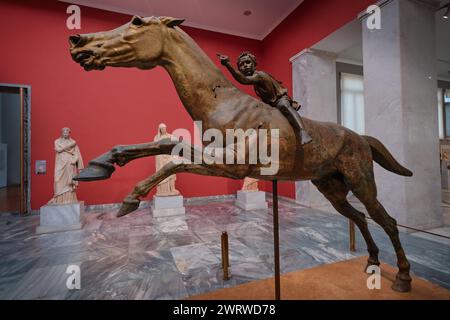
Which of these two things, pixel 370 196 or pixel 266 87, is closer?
pixel 266 87

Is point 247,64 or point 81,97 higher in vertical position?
point 81,97

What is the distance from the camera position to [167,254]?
3625 mm

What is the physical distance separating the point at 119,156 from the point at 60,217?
5.09 metres

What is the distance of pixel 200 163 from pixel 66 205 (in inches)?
207

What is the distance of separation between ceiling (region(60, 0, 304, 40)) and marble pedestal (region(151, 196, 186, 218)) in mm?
6108

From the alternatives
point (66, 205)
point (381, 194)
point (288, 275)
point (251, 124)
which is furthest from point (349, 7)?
point (66, 205)

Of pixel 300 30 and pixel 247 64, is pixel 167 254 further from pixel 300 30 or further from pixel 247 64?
pixel 300 30

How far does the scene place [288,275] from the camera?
2.58 meters

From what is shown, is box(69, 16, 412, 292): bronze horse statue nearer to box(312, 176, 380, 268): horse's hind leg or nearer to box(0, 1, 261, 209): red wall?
box(312, 176, 380, 268): horse's hind leg

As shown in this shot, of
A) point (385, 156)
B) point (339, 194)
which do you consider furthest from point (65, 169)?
point (385, 156)

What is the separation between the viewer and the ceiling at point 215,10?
7.05 m

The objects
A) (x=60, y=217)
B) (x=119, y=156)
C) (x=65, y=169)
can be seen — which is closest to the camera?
(x=119, y=156)

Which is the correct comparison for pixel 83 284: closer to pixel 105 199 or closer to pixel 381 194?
pixel 105 199

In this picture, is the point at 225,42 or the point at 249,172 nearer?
the point at 249,172
